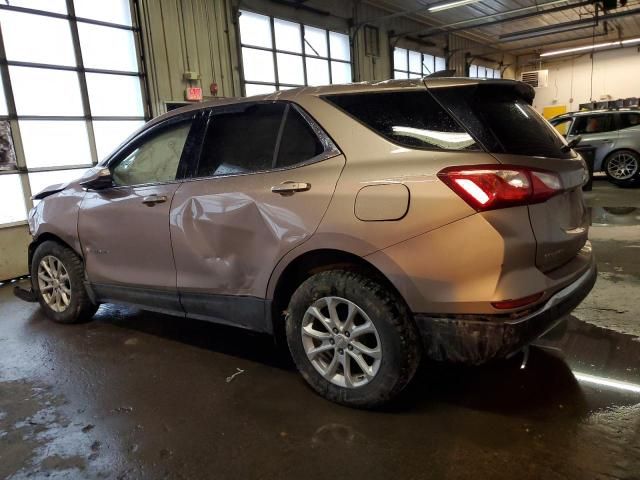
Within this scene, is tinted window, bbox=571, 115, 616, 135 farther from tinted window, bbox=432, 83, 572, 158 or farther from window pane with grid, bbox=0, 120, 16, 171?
window pane with grid, bbox=0, 120, 16, 171

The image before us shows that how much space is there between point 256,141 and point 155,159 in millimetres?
893

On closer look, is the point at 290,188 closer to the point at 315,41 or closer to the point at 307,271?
the point at 307,271

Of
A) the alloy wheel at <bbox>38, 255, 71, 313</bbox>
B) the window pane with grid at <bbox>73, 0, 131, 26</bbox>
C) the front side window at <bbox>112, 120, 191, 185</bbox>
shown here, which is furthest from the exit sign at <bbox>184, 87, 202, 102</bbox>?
the front side window at <bbox>112, 120, 191, 185</bbox>

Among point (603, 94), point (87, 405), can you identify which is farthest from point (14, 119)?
point (603, 94)

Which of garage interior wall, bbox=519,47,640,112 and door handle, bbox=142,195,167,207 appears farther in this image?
garage interior wall, bbox=519,47,640,112

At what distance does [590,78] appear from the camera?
19.3m

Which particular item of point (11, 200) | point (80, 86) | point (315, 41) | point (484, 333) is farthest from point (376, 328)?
point (315, 41)

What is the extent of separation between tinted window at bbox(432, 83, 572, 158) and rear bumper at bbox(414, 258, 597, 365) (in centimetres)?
67

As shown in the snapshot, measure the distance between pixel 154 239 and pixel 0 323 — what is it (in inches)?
85.4

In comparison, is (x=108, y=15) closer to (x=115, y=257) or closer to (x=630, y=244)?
(x=115, y=257)

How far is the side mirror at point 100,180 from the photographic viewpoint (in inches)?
125

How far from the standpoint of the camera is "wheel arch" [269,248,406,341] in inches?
86.0

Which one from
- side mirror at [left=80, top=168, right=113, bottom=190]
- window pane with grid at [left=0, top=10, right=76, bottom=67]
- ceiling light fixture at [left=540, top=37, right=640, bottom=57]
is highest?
ceiling light fixture at [left=540, top=37, right=640, bottom=57]

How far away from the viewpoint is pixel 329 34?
10.8 meters
